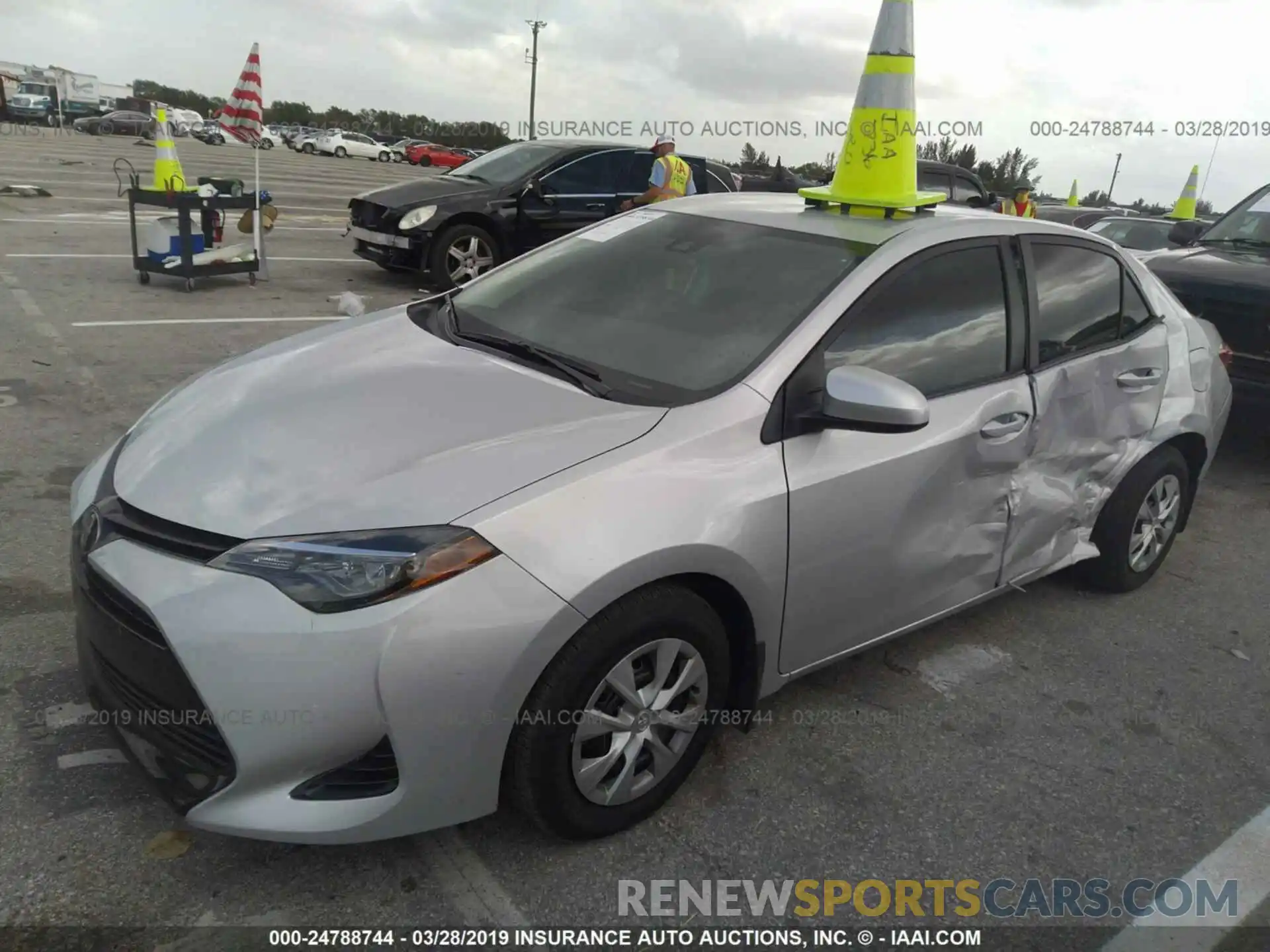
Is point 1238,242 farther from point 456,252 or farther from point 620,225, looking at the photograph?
point 456,252

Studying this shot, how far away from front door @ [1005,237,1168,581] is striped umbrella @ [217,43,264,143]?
8.19 meters

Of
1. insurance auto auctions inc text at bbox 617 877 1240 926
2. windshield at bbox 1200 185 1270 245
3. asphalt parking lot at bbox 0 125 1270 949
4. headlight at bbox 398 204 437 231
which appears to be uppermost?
windshield at bbox 1200 185 1270 245

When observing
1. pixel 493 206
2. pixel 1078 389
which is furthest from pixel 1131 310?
pixel 493 206

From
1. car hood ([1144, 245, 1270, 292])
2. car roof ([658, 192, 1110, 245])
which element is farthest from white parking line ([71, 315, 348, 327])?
car hood ([1144, 245, 1270, 292])

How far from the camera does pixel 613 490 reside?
2223 mm

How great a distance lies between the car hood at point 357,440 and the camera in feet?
7.04

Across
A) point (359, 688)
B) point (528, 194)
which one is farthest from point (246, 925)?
point (528, 194)

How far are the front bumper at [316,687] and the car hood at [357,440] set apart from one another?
19 cm

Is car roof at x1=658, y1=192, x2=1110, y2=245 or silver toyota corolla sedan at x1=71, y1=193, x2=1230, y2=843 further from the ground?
car roof at x1=658, y1=192, x2=1110, y2=245

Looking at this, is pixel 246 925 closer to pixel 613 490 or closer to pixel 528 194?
pixel 613 490

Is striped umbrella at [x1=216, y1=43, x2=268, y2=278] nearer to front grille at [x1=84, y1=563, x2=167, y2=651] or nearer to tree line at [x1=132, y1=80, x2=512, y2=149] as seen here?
front grille at [x1=84, y1=563, x2=167, y2=651]

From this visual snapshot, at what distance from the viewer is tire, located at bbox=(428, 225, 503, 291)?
9.49 m

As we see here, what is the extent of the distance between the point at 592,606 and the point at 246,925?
1042 mm

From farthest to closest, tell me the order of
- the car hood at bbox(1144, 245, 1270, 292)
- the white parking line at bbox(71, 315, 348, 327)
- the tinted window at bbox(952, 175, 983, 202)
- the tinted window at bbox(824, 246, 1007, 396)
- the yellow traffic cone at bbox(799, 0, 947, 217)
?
1. the tinted window at bbox(952, 175, 983, 202)
2. the white parking line at bbox(71, 315, 348, 327)
3. the car hood at bbox(1144, 245, 1270, 292)
4. the yellow traffic cone at bbox(799, 0, 947, 217)
5. the tinted window at bbox(824, 246, 1007, 396)
